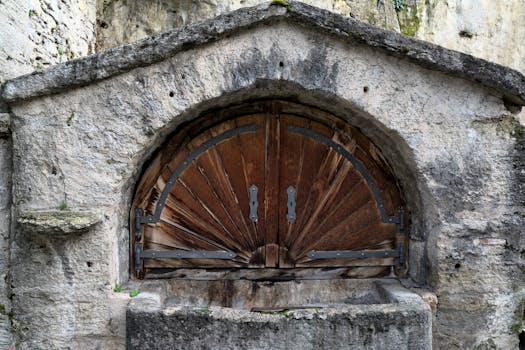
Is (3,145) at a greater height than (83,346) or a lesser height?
greater

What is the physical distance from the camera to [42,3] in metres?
3.40

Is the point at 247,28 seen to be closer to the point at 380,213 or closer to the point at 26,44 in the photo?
the point at 380,213

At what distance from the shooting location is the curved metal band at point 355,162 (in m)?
2.68

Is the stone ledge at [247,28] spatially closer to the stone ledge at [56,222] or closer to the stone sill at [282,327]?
the stone ledge at [56,222]

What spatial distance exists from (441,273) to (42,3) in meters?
3.87

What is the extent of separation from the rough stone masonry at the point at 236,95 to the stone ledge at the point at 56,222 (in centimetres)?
1

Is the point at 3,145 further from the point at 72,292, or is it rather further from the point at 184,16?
the point at 184,16

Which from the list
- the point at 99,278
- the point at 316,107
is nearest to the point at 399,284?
the point at 316,107

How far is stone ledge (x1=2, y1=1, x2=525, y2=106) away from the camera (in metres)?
2.24

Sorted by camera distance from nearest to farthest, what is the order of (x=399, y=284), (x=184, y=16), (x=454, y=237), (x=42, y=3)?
(x=454, y=237), (x=399, y=284), (x=42, y=3), (x=184, y=16)

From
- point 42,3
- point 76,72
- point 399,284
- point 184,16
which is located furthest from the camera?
point 184,16

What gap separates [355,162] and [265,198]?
680 mm

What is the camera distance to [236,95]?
2.47 m

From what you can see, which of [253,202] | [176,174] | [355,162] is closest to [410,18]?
[355,162]
